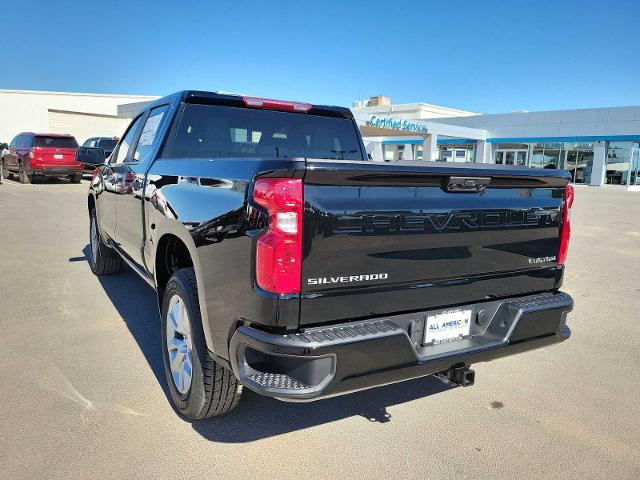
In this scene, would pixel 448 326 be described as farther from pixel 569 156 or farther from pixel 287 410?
pixel 569 156

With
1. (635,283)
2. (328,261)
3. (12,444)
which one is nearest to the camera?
(328,261)

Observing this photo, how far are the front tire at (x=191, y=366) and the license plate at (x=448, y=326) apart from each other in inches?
42.7

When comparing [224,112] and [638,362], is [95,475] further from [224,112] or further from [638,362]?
[638,362]

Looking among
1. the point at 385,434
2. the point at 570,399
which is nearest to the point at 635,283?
the point at 570,399

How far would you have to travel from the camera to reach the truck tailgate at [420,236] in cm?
222

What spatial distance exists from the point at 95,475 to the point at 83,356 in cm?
154

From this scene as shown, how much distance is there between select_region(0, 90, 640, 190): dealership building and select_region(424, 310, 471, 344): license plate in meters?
24.6

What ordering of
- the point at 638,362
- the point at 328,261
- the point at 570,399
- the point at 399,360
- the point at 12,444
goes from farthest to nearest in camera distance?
the point at 638,362 → the point at 570,399 → the point at 12,444 → the point at 399,360 → the point at 328,261

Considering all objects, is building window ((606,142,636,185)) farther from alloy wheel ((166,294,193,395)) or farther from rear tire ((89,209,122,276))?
alloy wheel ((166,294,193,395))

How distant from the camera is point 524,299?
2.96 m

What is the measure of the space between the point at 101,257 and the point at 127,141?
1747mm

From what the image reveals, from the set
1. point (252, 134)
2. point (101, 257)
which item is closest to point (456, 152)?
point (101, 257)

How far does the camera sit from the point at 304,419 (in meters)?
3.06

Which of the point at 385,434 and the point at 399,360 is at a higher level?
the point at 399,360
